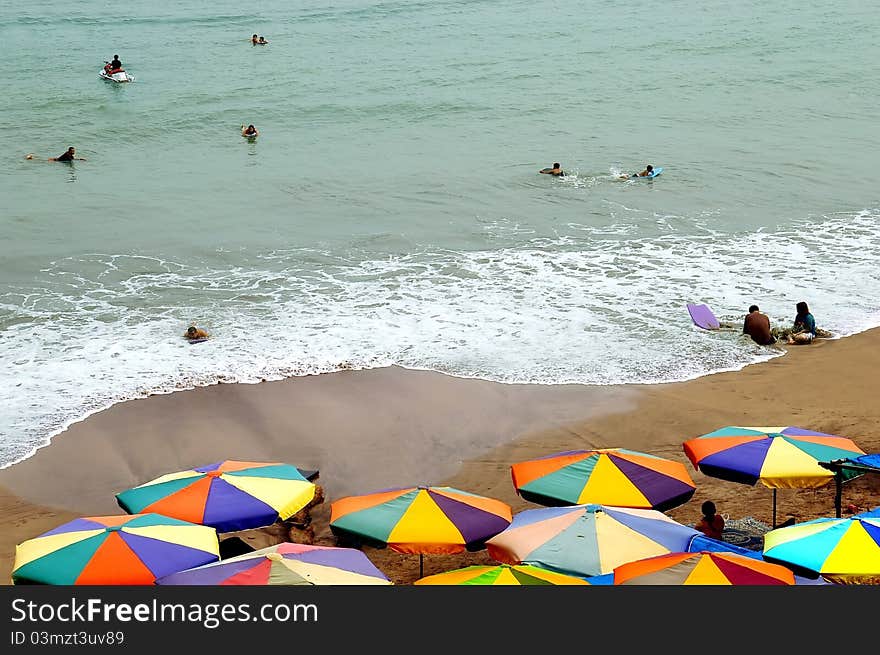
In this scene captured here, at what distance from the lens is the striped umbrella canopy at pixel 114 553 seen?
8.22 metres

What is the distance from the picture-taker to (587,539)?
8516mm

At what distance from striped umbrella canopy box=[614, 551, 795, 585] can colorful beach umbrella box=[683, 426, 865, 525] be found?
2.38m

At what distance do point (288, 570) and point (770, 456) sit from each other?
5.06 m

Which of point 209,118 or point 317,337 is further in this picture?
point 209,118

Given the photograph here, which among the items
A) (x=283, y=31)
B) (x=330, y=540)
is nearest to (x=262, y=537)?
(x=330, y=540)

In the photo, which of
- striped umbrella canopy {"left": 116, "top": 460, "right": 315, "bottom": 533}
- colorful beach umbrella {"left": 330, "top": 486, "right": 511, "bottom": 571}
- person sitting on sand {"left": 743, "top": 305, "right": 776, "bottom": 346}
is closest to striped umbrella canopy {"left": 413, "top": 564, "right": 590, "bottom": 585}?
colorful beach umbrella {"left": 330, "top": 486, "right": 511, "bottom": 571}

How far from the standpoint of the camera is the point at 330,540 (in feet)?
34.9

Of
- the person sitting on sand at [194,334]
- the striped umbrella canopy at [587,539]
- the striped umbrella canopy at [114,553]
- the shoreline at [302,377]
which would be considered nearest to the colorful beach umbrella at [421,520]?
the striped umbrella canopy at [587,539]

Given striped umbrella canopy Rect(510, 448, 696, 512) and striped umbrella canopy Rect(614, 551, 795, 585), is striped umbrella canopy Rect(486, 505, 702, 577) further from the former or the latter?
striped umbrella canopy Rect(614, 551, 795, 585)

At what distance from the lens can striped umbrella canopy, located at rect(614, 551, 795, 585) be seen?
715 cm

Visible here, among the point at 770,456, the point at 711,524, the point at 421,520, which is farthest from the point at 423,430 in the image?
the point at 770,456

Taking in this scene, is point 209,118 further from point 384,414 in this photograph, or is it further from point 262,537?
point 262,537

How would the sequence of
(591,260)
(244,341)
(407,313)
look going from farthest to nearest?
(591,260) < (407,313) < (244,341)
